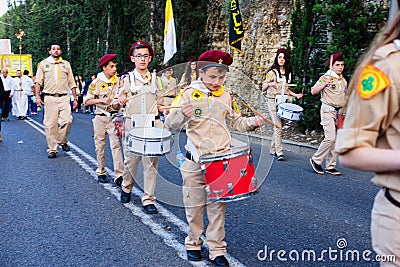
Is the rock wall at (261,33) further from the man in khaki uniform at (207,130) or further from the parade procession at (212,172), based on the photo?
the man in khaki uniform at (207,130)

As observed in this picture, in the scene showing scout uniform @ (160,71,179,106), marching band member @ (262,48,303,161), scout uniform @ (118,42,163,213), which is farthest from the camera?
marching band member @ (262,48,303,161)

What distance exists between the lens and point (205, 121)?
14.0ft

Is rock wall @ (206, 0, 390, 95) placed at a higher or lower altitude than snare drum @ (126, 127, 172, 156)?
higher

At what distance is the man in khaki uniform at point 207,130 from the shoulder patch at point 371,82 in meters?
2.33

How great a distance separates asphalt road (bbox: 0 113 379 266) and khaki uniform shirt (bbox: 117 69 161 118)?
0.75m

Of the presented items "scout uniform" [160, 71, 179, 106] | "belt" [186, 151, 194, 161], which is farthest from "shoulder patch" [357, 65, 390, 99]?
"scout uniform" [160, 71, 179, 106]

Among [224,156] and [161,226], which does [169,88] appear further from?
[224,156]

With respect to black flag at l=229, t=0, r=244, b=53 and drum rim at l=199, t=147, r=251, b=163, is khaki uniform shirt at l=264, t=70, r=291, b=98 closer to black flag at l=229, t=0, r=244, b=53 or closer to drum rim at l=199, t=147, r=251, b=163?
black flag at l=229, t=0, r=244, b=53

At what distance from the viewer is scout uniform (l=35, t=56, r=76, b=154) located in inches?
408

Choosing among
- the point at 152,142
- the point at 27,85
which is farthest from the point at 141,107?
the point at 27,85

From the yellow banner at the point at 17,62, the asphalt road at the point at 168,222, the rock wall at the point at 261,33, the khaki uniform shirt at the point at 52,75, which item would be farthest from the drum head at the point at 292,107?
the yellow banner at the point at 17,62

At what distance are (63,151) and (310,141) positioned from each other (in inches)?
236

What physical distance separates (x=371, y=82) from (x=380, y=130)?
0.67ft

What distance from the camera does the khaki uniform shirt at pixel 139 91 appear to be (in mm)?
6199
